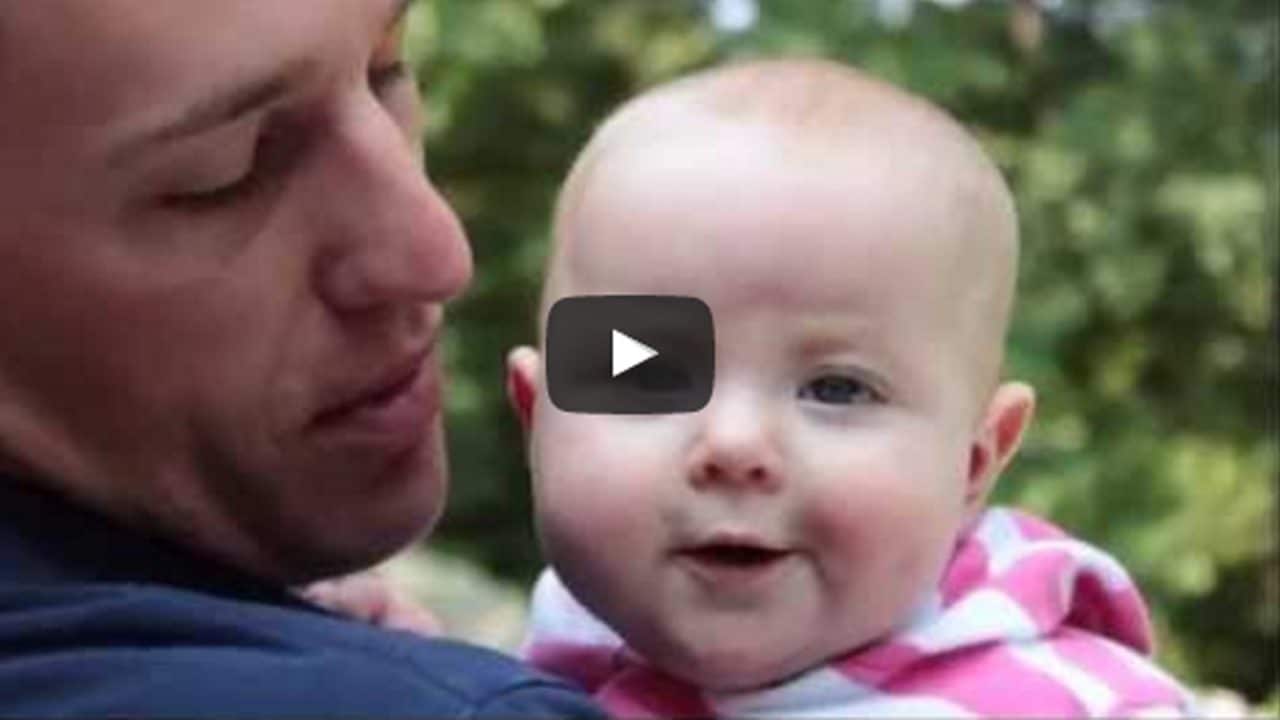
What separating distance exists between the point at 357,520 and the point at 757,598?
124mm

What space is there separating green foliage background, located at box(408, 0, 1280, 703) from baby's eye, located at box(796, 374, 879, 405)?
3.24 ft

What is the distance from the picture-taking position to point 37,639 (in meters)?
0.73

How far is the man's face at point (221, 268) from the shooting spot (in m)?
0.76

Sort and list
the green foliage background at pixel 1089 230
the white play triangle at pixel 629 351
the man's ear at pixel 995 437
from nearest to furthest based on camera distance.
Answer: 1. the white play triangle at pixel 629 351
2. the man's ear at pixel 995 437
3. the green foliage background at pixel 1089 230

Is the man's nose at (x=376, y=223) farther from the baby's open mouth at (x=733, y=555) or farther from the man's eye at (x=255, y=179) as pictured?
the baby's open mouth at (x=733, y=555)

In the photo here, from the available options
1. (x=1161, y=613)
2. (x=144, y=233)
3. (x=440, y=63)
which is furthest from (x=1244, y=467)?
(x=144, y=233)

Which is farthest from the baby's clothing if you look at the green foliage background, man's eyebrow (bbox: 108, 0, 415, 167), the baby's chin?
the green foliage background

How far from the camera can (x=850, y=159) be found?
0.87 meters

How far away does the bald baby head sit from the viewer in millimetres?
873

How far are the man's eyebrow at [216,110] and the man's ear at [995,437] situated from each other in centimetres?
27

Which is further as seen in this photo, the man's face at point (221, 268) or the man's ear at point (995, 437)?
the man's ear at point (995, 437)

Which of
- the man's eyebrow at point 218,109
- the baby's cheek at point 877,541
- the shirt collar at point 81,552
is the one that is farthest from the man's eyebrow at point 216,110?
the baby's cheek at point 877,541

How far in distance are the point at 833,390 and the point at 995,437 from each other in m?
0.09

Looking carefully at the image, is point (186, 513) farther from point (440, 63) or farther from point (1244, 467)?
point (1244, 467)
